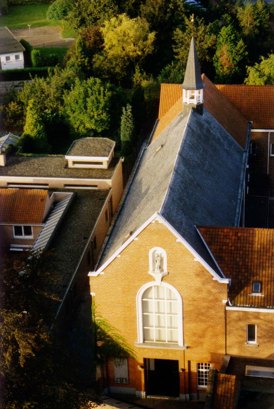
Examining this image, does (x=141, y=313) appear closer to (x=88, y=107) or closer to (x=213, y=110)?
(x=213, y=110)

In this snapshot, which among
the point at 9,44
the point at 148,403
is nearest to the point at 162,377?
the point at 148,403

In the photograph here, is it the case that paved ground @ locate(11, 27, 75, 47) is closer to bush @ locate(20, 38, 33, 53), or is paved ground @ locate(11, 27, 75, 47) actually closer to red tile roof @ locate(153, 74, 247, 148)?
bush @ locate(20, 38, 33, 53)

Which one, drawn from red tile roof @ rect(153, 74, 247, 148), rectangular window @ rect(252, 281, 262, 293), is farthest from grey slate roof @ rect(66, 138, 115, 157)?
rectangular window @ rect(252, 281, 262, 293)

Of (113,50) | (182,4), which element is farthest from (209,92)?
(182,4)

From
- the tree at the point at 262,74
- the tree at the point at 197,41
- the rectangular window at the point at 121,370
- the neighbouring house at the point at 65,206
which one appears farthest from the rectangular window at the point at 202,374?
the tree at the point at 197,41

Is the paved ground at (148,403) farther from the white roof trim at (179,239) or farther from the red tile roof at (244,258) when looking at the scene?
the white roof trim at (179,239)

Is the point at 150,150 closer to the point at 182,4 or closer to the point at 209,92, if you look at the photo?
the point at 209,92

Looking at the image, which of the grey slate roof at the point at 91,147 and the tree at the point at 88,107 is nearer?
the grey slate roof at the point at 91,147
